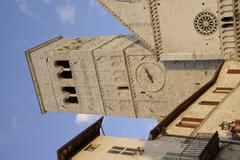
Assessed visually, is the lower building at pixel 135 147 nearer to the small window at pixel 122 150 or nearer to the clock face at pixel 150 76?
the small window at pixel 122 150

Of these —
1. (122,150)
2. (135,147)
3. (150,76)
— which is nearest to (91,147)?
(122,150)

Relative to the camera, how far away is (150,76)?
82.2ft

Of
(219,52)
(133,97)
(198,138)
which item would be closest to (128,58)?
(133,97)

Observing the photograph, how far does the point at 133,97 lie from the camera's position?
86.1 feet

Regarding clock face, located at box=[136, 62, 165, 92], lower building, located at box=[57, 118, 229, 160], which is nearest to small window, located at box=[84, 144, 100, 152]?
lower building, located at box=[57, 118, 229, 160]

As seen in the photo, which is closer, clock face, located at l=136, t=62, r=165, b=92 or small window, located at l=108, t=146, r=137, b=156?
small window, located at l=108, t=146, r=137, b=156

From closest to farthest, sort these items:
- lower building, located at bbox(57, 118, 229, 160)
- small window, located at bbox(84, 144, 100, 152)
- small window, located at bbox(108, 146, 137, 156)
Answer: lower building, located at bbox(57, 118, 229, 160), small window, located at bbox(108, 146, 137, 156), small window, located at bbox(84, 144, 100, 152)

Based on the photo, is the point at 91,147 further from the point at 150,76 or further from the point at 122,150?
the point at 150,76

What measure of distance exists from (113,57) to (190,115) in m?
9.30

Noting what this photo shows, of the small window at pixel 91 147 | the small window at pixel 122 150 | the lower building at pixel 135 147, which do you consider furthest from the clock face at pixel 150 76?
the small window at pixel 122 150

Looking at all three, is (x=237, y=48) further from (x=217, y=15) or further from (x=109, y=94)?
(x=109, y=94)

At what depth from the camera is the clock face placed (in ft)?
80.6

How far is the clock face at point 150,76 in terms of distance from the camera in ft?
80.6

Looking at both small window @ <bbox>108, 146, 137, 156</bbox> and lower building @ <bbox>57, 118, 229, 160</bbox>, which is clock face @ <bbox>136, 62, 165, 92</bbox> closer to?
lower building @ <bbox>57, 118, 229, 160</bbox>
